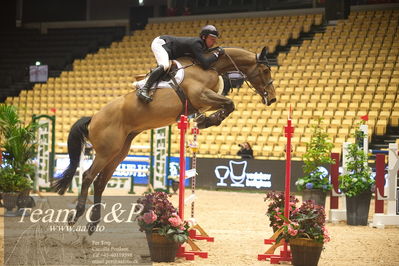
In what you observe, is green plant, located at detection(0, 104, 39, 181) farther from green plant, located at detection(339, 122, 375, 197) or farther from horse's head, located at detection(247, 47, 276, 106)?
green plant, located at detection(339, 122, 375, 197)

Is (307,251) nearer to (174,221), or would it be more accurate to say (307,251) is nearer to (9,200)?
(174,221)

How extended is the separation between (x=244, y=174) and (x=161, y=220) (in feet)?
29.3

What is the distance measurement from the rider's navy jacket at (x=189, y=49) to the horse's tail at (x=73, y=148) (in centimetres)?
121

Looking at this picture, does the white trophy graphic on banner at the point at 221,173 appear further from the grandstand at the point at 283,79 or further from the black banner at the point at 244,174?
the grandstand at the point at 283,79

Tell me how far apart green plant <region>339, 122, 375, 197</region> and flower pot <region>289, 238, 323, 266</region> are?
348 centimetres

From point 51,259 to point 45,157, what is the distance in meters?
6.28

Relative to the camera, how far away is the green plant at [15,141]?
29.2ft

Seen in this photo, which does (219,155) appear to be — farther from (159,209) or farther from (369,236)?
(159,209)

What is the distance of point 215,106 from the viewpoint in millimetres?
6418

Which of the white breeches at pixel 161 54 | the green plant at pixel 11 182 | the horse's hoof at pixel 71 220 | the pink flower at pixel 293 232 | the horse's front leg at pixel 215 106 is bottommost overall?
the horse's hoof at pixel 71 220

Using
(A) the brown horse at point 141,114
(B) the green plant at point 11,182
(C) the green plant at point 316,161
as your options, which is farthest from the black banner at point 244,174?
(A) the brown horse at point 141,114

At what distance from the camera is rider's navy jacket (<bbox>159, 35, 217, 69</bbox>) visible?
6.47 m

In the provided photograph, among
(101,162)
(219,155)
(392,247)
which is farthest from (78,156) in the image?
(219,155)

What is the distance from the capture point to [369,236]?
308 inches
